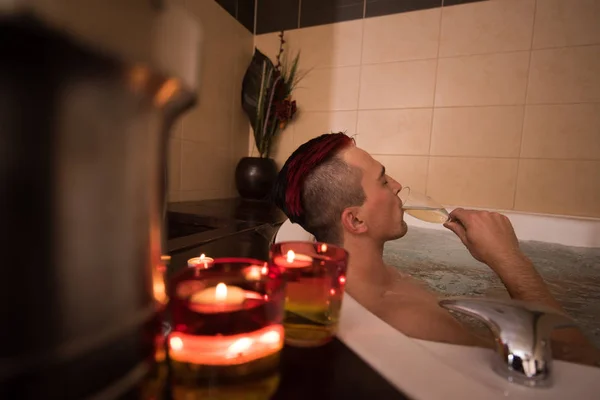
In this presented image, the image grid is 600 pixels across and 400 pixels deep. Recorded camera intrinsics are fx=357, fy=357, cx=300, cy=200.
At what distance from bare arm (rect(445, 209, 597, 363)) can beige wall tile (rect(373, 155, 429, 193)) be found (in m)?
1.01

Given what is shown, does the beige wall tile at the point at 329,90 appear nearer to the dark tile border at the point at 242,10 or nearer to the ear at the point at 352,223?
the dark tile border at the point at 242,10

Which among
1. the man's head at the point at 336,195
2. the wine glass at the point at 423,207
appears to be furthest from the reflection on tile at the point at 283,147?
the man's head at the point at 336,195

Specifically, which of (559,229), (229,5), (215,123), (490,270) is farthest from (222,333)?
(229,5)

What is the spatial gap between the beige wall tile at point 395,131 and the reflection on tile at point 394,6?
0.53m

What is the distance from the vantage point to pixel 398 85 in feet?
6.41

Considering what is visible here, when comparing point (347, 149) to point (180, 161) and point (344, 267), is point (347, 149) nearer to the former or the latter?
point (344, 267)

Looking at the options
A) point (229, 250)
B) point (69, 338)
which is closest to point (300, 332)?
point (69, 338)

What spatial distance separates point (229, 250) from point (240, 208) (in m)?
0.85

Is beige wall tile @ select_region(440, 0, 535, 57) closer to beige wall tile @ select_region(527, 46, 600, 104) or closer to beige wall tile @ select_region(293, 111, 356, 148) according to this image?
beige wall tile @ select_region(527, 46, 600, 104)

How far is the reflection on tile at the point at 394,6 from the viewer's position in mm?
1871

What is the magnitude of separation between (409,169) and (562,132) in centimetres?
70

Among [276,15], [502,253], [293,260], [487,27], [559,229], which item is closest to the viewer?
[293,260]

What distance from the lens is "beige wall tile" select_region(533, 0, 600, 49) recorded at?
1.60m

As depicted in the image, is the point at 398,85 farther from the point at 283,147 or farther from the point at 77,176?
the point at 77,176
